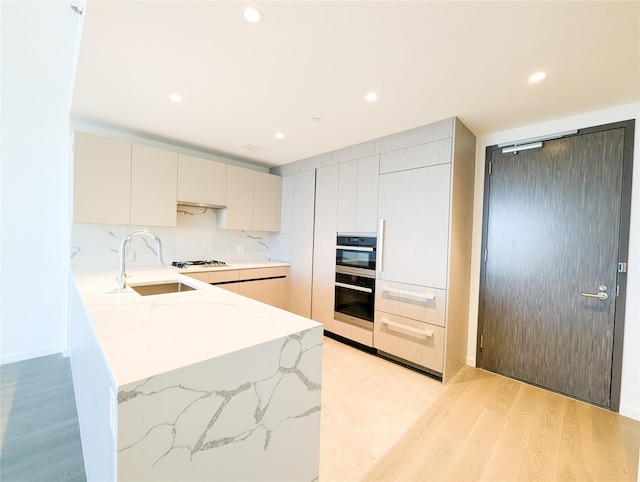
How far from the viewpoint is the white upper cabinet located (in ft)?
10.3

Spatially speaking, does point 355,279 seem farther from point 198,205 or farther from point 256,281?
point 198,205

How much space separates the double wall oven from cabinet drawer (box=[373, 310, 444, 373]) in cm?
17

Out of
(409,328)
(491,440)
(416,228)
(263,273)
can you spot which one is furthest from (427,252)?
(263,273)

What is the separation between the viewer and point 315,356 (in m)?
1.09

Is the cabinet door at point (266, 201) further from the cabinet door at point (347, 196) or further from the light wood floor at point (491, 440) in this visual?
the light wood floor at point (491, 440)

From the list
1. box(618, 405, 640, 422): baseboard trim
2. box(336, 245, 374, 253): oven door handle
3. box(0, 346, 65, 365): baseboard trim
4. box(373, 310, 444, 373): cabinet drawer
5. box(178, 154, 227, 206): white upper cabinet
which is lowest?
box(0, 346, 65, 365): baseboard trim

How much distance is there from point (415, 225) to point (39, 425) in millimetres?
3247

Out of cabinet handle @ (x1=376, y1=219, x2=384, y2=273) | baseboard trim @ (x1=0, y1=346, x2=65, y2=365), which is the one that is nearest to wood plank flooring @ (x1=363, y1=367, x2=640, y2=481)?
cabinet handle @ (x1=376, y1=219, x2=384, y2=273)

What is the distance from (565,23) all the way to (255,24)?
1.53 m

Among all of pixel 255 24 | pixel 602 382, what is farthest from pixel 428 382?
pixel 255 24

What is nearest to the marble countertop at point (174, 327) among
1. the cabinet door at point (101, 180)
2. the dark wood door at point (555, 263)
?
the cabinet door at point (101, 180)

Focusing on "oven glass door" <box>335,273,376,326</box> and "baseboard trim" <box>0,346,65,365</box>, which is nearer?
"baseboard trim" <box>0,346,65,365</box>

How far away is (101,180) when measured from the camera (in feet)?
8.63

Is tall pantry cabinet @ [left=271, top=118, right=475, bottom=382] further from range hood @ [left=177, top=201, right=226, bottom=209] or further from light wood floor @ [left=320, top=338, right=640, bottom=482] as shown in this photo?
range hood @ [left=177, top=201, right=226, bottom=209]
